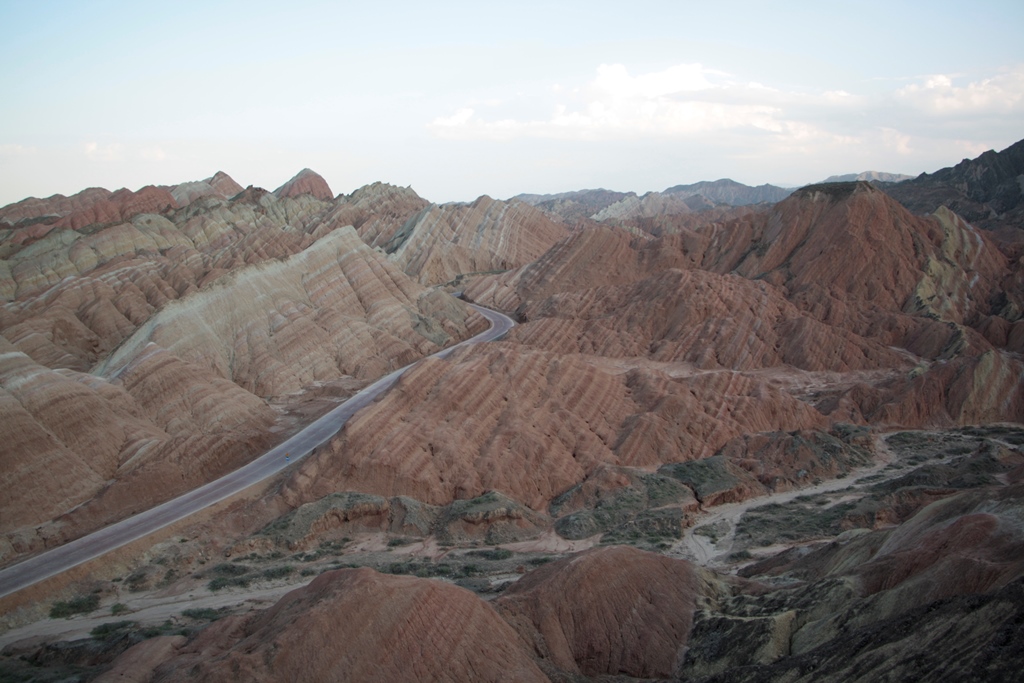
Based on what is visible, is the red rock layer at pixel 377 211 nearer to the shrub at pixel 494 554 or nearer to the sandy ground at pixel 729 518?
the sandy ground at pixel 729 518

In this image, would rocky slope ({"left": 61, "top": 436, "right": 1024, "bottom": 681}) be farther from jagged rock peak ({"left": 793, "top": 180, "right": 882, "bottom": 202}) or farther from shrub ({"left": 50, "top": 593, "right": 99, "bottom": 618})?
jagged rock peak ({"left": 793, "top": 180, "right": 882, "bottom": 202})

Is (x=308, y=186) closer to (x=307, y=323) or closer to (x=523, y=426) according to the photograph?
(x=307, y=323)

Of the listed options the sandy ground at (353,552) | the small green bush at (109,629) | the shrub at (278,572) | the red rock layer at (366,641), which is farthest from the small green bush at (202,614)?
the red rock layer at (366,641)

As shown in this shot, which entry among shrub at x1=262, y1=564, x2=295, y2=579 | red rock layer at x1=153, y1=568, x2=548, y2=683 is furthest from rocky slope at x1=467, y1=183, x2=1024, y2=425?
red rock layer at x1=153, y1=568, x2=548, y2=683

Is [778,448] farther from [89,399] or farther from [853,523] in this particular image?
[89,399]

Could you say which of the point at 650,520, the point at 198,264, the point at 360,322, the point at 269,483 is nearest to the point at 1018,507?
the point at 650,520

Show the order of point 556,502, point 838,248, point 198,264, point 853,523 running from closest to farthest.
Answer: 1. point 853,523
2. point 556,502
3. point 838,248
4. point 198,264

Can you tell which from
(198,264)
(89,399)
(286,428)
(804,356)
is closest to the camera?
(89,399)
